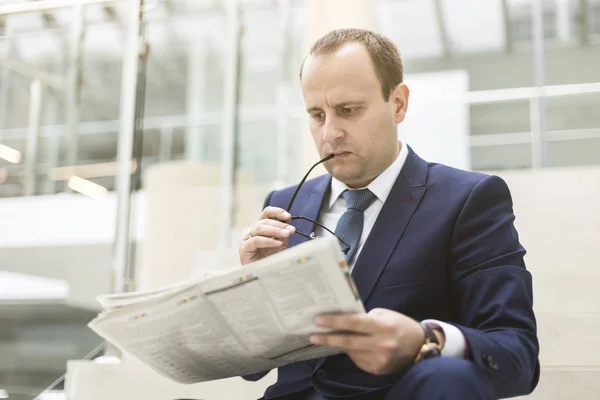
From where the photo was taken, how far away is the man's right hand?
1197 mm

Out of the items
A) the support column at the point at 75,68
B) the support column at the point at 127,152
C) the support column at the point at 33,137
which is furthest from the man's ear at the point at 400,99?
the support column at the point at 33,137

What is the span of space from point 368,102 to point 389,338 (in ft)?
1.90

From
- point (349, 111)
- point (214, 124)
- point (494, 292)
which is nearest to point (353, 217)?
point (349, 111)

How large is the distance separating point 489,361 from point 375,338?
18cm

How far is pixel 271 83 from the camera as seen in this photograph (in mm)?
4594

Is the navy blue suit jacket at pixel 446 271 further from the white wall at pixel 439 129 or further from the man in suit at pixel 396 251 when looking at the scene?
the white wall at pixel 439 129

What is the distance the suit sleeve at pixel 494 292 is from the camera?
1.01 meters

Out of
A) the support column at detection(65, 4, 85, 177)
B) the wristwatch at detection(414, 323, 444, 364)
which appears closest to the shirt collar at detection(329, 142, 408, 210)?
the wristwatch at detection(414, 323, 444, 364)

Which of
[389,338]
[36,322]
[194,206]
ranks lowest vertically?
[36,322]

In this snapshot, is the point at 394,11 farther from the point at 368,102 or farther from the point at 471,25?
the point at 368,102

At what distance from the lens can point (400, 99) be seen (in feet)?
4.82

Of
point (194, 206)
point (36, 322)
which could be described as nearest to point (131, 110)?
point (194, 206)

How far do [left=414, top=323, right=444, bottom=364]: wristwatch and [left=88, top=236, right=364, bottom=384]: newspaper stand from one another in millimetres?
123

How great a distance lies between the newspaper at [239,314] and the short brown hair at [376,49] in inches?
23.3
